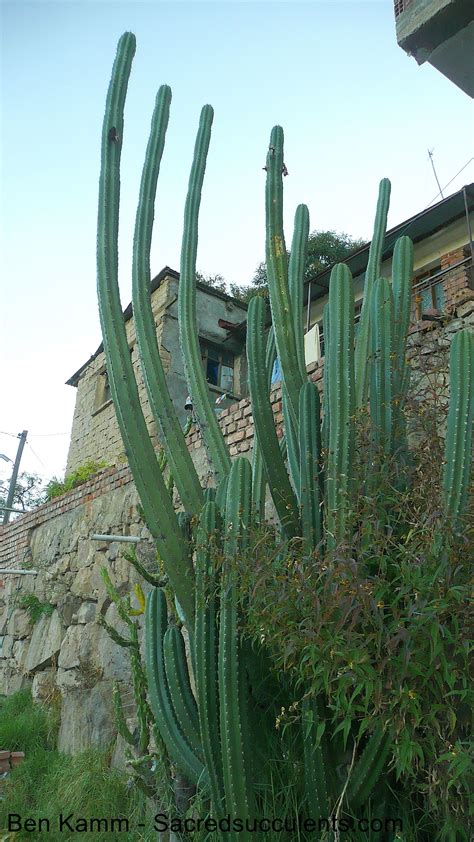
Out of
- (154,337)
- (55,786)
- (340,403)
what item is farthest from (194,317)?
(55,786)

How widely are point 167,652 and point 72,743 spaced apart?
117 inches

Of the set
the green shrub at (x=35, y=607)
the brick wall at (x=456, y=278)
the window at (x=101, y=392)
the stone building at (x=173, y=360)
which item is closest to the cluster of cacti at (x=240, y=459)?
the brick wall at (x=456, y=278)

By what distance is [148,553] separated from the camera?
5.61m

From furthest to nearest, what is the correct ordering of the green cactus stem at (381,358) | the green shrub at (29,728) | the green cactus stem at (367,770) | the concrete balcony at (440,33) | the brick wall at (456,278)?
the brick wall at (456,278) < the green shrub at (29,728) < the concrete balcony at (440,33) < the green cactus stem at (381,358) < the green cactus stem at (367,770)

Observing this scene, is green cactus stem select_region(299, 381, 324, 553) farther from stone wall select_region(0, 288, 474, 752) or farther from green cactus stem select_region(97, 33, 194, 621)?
stone wall select_region(0, 288, 474, 752)

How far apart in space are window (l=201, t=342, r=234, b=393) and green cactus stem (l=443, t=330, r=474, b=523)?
28.2 ft

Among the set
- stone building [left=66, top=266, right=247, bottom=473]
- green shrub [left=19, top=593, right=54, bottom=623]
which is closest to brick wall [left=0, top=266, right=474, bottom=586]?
green shrub [left=19, top=593, right=54, bottom=623]

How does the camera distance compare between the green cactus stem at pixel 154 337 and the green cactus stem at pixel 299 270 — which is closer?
the green cactus stem at pixel 154 337

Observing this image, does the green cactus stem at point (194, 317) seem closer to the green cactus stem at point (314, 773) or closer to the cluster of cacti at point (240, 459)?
the cluster of cacti at point (240, 459)

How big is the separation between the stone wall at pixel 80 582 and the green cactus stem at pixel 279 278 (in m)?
1.04

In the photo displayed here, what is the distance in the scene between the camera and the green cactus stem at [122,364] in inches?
117

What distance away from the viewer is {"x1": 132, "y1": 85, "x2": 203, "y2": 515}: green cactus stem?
3.19 metres

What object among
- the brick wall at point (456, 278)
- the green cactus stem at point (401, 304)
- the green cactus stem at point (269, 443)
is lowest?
the green cactus stem at point (269, 443)

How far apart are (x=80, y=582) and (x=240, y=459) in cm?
460
